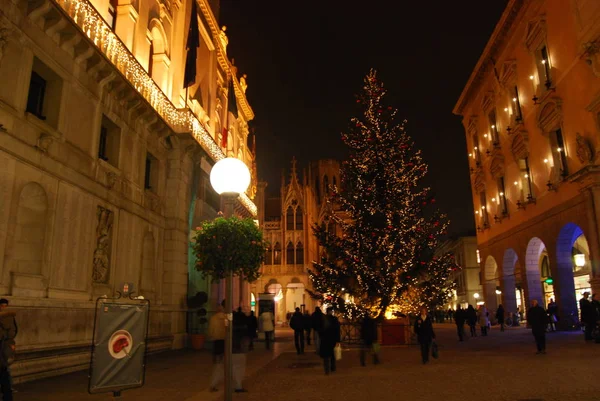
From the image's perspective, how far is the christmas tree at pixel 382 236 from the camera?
21.4 metres

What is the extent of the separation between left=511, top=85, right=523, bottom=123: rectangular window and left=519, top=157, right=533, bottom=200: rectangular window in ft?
8.01

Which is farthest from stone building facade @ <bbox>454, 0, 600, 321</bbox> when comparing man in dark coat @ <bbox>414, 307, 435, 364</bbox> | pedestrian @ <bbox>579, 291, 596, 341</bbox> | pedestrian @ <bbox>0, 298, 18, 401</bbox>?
pedestrian @ <bbox>0, 298, 18, 401</bbox>

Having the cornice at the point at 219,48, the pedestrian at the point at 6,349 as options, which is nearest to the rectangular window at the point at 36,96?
the pedestrian at the point at 6,349

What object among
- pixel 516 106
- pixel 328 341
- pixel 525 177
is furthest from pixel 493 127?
pixel 328 341

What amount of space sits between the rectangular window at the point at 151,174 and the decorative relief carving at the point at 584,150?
1850 cm

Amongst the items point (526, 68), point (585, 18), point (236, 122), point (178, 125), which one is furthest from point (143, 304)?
point (236, 122)

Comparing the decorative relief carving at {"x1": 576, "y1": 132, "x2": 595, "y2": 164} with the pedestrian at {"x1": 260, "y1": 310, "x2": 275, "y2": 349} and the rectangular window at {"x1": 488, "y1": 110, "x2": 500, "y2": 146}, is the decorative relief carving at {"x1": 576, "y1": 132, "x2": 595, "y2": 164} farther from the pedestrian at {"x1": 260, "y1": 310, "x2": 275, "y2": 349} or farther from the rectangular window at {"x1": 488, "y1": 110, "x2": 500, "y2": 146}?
the pedestrian at {"x1": 260, "y1": 310, "x2": 275, "y2": 349}

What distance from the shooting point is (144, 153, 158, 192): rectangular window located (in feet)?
65.6

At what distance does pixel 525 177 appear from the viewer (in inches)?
1163

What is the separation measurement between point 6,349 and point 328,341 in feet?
23.8

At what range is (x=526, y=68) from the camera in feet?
92.4

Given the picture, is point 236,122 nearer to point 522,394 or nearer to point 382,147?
point 382,147

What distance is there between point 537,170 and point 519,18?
9.12 metres

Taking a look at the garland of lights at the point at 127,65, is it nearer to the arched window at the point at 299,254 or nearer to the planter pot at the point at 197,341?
the planter pot at the point at 197,341
